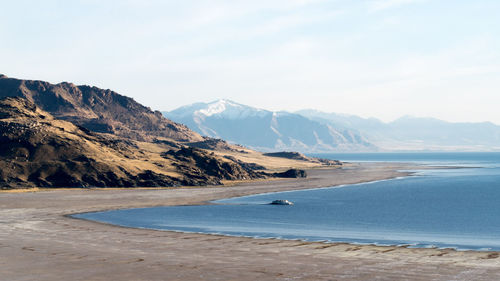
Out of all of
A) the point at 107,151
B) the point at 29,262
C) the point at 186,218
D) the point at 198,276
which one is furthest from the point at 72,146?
the point at 198,276

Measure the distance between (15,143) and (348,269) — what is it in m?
129

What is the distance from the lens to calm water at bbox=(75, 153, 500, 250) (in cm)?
6500

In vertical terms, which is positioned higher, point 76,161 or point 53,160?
point 53,160

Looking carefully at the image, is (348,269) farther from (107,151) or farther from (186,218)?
(107,151)

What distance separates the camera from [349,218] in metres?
85.7

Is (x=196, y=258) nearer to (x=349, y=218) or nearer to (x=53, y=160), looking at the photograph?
(x=349, y=218)

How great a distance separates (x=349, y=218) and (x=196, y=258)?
139ft

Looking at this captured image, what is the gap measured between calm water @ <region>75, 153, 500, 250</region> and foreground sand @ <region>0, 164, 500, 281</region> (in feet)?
23.8

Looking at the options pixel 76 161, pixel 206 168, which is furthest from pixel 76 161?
pixel 206 168

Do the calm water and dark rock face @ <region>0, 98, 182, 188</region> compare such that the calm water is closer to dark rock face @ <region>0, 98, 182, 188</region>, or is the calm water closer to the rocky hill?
the rocky hill

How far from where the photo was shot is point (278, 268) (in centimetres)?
4372

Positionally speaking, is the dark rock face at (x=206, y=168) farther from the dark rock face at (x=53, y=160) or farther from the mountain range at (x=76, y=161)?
the dark rock face at (x=53, y=160)

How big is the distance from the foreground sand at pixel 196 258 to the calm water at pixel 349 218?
7.24 m

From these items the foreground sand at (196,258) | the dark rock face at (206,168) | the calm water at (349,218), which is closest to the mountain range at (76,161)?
the dark rock face at (206,168)
